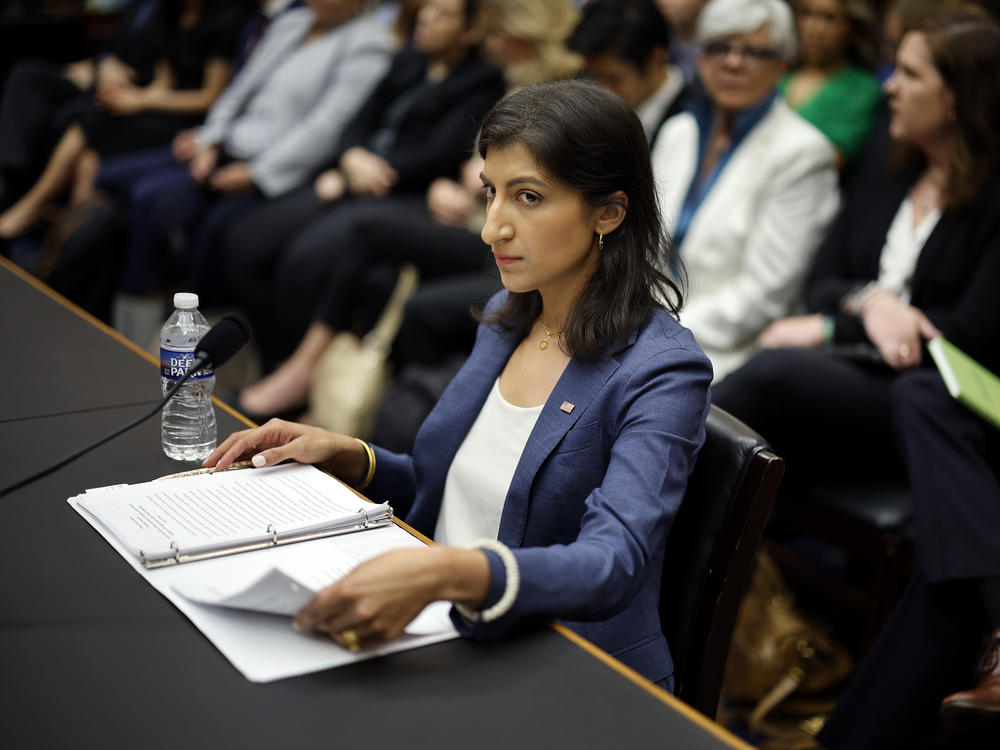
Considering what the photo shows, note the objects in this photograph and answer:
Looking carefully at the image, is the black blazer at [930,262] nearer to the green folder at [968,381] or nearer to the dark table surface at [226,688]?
the green folder at [968,381]

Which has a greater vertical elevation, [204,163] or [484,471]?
[484,471]

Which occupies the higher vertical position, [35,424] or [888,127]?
[888,127]

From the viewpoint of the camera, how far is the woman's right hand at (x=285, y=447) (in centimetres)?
134

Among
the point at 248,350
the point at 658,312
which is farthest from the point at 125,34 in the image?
the point at 658,312

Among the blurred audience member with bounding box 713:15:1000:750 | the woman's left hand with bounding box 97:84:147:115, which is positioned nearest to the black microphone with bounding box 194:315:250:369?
the blurred audience member with bounding box 713:15:1000:750

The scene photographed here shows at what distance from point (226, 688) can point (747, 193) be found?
2.03 m

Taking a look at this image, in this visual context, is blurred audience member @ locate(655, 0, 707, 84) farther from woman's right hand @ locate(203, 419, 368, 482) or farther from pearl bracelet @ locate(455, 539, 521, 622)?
pearl bracelet @ locate(455, 539, 521, 622)

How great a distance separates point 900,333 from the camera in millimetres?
2213

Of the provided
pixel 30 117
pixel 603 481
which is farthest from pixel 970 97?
pixel 30 117

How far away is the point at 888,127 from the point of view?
262cm

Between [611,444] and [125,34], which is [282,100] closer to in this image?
[125,34]

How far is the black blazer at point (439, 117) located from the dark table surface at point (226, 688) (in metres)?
2.48

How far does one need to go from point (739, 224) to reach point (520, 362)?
1.30 m

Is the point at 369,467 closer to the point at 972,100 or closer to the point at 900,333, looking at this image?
the point at 900,333
